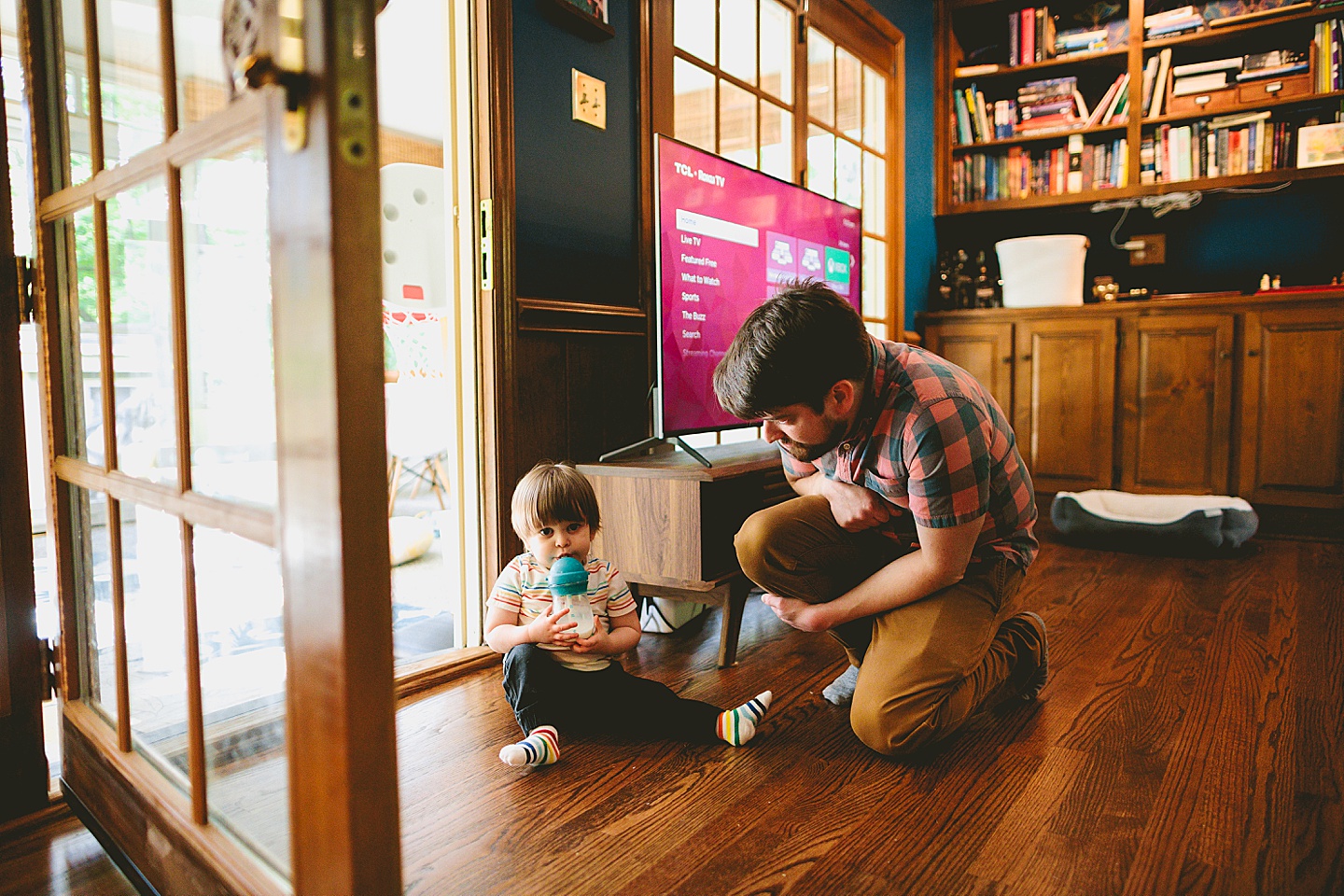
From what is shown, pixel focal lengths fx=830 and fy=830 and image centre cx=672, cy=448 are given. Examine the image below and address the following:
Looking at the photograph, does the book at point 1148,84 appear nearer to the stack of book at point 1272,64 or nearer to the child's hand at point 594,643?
the stack of book at point 1272,64

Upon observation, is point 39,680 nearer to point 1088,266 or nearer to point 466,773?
point 466,773

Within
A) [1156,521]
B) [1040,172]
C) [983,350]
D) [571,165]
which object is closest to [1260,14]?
[1040,172]

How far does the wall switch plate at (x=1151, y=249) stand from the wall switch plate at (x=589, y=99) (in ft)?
9.04

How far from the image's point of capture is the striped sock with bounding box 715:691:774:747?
143cm

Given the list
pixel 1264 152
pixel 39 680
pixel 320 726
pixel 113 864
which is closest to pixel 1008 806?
pixel 320 726

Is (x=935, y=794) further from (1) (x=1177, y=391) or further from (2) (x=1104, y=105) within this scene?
(2) (x=1104, y=105)

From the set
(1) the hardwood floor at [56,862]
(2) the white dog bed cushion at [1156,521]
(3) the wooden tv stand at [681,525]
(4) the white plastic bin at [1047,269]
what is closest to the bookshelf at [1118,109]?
(4) the white plastic bin at [1047,269]

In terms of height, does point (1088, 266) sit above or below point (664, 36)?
below

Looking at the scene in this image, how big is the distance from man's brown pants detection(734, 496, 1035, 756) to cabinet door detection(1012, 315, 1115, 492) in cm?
217

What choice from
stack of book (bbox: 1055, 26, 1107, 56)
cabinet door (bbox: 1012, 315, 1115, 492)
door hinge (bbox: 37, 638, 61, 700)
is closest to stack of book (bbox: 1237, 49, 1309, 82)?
stack of book (bbox: 1055, 26, 1107, 56)

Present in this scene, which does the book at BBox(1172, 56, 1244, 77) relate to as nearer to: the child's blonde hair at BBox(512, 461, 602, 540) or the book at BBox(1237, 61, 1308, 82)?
the book at BBox(1237, 61, 1308, 82)

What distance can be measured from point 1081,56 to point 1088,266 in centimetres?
91

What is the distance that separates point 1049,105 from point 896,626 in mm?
3155

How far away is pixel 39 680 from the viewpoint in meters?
1.25
